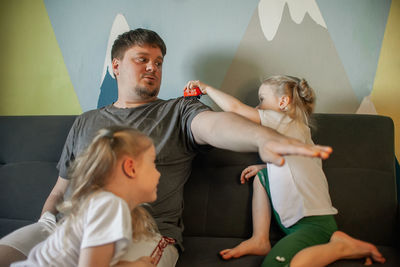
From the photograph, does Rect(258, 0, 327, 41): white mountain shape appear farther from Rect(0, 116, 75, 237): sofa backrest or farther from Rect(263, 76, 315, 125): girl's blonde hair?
Rect(0, 116, 75, 237): sofa backrest

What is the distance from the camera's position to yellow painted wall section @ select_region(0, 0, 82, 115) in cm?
204

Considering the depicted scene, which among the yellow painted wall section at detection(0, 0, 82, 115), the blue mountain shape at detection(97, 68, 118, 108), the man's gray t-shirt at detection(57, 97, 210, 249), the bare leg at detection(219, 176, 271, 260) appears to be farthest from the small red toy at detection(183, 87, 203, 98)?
the yellow painted wall section at detection(0, 0, 82, 115)

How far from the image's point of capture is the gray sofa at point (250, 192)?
127cm

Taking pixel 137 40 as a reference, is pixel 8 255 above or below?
below

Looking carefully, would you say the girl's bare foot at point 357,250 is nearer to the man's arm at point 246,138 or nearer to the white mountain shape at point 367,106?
the man's arm at point 246,138

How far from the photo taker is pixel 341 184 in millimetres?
1331

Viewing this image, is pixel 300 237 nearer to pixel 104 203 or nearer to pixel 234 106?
pixel 234 106

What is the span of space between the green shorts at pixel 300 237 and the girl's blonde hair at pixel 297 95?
447 millimetres

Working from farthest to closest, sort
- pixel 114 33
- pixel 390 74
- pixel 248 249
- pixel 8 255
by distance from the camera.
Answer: pixel 114 33 < pixel 390 74 < pixel 248 249 < pixel 8 255

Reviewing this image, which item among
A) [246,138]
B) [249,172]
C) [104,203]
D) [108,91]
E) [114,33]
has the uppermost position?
[114,33]

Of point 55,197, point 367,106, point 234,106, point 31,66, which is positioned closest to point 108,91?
point 31,66

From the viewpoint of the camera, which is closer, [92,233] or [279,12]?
[92,233]

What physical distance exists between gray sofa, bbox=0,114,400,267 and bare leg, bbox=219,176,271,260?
0.03 metres

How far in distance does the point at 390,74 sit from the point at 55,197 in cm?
181
